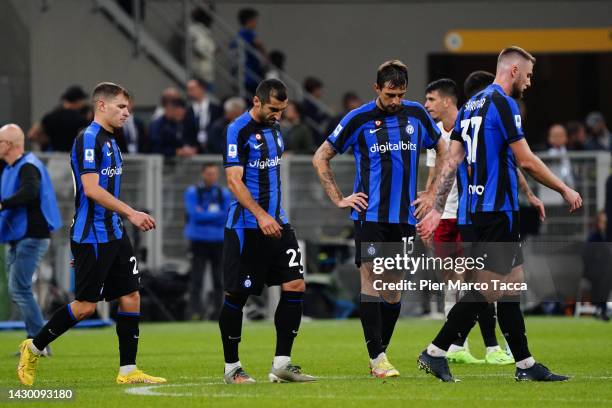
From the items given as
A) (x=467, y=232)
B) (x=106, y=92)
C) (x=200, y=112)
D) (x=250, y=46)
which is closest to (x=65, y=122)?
(x=200, y=112)

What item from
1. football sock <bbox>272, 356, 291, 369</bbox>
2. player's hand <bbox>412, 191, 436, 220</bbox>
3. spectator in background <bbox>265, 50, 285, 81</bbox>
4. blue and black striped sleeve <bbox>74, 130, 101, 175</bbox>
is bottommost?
football sock <bbox>272, 356, 291, 369</bbox>

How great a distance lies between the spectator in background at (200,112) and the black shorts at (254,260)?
1098cm

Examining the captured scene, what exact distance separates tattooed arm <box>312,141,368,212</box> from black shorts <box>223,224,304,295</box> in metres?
0.66

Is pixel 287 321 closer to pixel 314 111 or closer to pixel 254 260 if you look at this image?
pixel 254 260

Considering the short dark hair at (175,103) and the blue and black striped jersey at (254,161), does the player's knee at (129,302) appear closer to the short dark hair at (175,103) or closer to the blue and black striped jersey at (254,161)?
the blue and black striped jersey at (254,161)

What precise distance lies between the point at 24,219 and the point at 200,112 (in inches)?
291

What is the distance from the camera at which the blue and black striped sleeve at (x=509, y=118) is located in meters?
9.86

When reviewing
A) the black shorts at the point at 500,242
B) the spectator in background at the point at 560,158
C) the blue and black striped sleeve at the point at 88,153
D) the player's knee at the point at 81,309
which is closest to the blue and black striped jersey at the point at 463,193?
the black shorts at the point at 500,242

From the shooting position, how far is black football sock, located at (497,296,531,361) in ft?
32.3

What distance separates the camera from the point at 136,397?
941cm

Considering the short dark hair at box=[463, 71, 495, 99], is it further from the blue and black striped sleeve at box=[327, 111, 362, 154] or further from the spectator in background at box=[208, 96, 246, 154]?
the spectator in background at box=[208, 96, 246, 154]

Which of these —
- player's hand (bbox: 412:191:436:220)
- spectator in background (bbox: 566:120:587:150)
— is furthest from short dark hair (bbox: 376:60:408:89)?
spectator in background (bbox: 566:120:587:150)

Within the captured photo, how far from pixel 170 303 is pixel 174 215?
1.50 meters

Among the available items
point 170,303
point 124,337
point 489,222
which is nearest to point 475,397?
point 489,222
